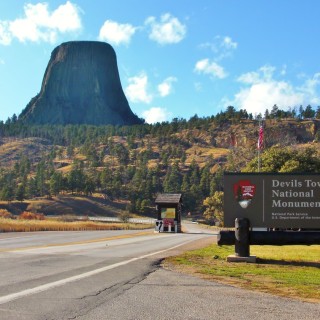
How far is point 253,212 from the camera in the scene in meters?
15.4

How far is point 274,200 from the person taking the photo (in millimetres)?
15461

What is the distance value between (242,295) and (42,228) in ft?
123

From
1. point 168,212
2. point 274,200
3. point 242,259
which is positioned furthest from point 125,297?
point 168,212

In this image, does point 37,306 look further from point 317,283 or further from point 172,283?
point 317,283

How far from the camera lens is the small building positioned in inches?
1956

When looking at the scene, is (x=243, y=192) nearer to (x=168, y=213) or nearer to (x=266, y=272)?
(x=266, y=272)

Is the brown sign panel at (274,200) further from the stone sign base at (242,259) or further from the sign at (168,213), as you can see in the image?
the sign at (168,213)

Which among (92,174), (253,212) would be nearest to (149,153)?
(92,174)

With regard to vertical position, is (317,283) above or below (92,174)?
below

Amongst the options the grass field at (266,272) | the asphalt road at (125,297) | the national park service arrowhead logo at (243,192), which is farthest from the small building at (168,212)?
the asphalt road at (125,297)

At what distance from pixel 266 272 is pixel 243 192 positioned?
3.86m

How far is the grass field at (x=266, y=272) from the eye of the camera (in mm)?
9305

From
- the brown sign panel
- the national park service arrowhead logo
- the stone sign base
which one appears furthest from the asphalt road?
the national park service arrowhead logo

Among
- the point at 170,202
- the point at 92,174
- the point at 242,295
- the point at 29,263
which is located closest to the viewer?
the point at 242,295
